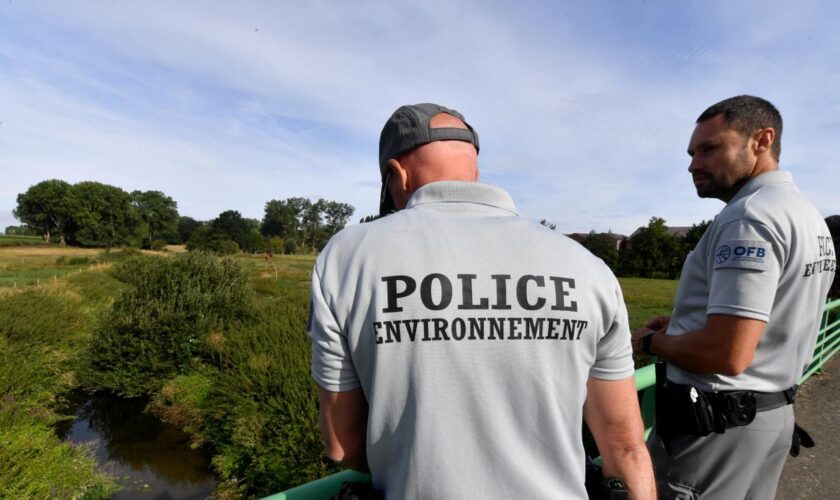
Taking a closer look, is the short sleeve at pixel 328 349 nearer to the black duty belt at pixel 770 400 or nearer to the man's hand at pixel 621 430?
the man's hand at pixel 621 430

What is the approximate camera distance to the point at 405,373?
1016 millimetres

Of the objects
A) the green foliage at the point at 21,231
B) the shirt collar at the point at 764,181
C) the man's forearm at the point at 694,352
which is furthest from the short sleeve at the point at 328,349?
the green foliage at the point at 21,231

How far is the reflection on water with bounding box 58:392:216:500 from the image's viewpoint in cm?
916

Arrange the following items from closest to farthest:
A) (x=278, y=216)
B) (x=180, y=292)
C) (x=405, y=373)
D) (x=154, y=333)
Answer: (x=405, y=373) → (x=154, y=333) → (x=180, y=292) → (x=278, y=216)

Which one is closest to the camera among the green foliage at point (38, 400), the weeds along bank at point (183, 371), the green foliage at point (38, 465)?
the green foliage at point (38, 465)

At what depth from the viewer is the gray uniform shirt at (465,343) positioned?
1.00 meters

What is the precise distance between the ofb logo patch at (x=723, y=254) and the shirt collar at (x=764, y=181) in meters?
0.28

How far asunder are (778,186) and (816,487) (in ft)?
10.2

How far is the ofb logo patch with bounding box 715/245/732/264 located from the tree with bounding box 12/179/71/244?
112 meters

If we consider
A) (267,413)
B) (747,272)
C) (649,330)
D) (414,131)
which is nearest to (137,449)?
(267,413)

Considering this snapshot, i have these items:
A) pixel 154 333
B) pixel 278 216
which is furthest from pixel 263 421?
pixel 278 216

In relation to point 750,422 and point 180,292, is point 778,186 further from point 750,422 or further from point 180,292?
point 180,292

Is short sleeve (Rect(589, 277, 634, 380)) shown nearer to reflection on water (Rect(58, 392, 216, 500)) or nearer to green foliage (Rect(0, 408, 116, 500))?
green foliage (Rect(0, 408, 116, 500))

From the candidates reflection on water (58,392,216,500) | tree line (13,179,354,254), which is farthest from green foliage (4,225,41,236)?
reflection on water (58,392,216,500)
